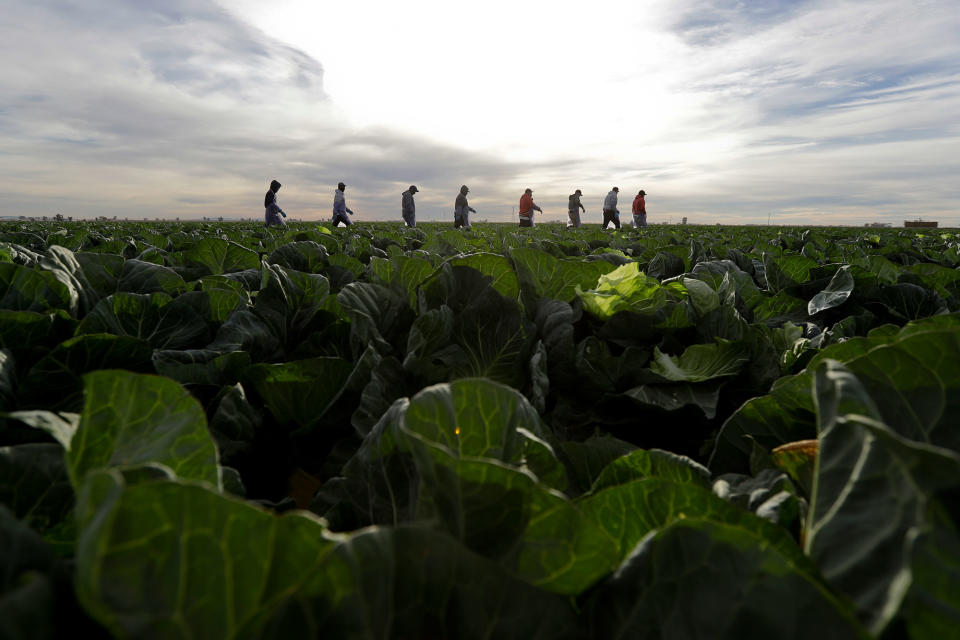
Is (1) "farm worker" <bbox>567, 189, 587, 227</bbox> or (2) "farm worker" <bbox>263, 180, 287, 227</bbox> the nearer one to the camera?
(2) "farm worker" <bbox>263, 180, 287, 227</bbox>

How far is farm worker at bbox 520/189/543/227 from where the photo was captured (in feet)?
94.6

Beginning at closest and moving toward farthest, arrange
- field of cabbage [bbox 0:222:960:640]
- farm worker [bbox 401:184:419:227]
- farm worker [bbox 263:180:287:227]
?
field of cabbage [bbox 0:222:960:640] < farm worker [bbox 263:180:287:227] < farm worker [bbox 401:184:419:227]

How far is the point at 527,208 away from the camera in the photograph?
96.1 ft

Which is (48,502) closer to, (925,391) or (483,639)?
(483,639)

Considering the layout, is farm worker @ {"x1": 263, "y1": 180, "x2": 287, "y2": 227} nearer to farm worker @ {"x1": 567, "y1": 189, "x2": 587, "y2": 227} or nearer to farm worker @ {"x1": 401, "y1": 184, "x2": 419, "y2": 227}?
farm worker @ {"x1": 401, "y1": 184, "x2": 419, "y2": 227}

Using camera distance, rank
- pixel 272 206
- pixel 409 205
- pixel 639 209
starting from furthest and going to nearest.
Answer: pixel 639 209 → pixel 409 205 → pixel 272 206

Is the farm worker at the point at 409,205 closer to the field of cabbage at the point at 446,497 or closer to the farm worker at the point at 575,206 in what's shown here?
the farm worker at the point at 575,206

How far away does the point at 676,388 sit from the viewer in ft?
6.47

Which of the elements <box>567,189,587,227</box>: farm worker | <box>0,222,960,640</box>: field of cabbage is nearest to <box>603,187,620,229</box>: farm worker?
<box>567,189,587,227</box>: farm worker

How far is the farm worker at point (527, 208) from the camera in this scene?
28.8 metres

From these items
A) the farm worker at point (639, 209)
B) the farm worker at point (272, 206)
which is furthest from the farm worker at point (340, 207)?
the farm worker at point (639, 209)

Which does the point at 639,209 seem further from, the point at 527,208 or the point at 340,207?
the point at 340,207

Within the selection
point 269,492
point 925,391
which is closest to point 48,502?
point 269,492

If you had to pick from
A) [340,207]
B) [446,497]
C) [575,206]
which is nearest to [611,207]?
[575,206]
